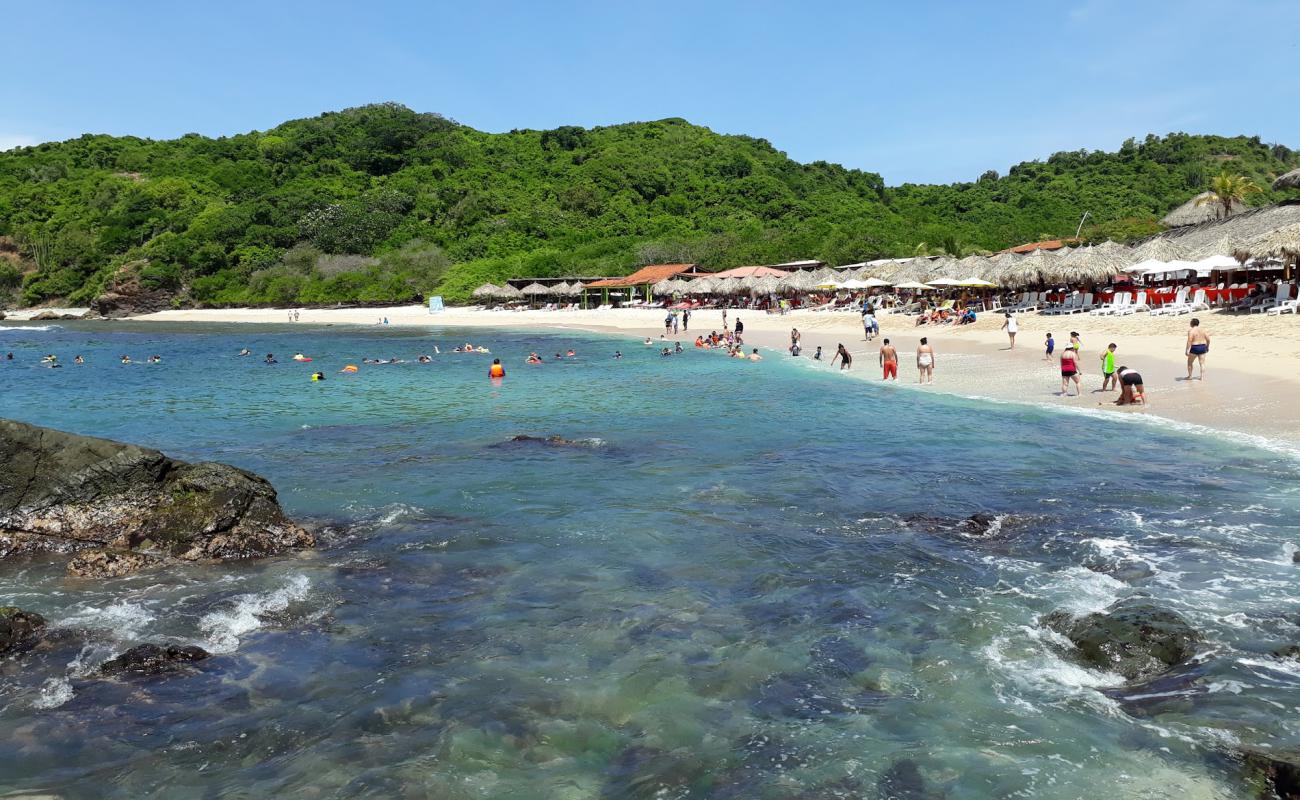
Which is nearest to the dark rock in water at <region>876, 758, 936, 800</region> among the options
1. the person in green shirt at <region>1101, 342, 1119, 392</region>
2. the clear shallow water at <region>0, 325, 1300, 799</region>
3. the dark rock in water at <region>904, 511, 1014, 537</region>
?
the clear shallow water at <region>0, 325, 1300, 799</region>

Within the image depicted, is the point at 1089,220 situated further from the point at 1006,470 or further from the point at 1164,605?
the point at 1164,605

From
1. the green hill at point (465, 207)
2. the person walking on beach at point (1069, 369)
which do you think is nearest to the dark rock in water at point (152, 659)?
the person walking on beach at point (1069, 369)

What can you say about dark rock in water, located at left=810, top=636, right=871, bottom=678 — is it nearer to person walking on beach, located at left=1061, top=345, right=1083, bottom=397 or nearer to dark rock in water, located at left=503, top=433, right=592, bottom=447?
dark rock in water, located at left=503, top=433, right=592, bottom=447

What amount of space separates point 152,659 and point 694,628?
3860mm

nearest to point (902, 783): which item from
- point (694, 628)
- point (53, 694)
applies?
point (694, 628)

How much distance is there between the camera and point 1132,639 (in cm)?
557

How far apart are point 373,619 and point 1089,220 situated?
7840 centimetres

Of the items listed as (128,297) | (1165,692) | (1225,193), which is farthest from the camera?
(128,297)

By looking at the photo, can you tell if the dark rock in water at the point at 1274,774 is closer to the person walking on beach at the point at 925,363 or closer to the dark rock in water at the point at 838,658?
the dark rock in water at the point at 838,658

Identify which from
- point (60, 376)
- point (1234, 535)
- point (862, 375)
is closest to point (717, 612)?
point (1234, 535)

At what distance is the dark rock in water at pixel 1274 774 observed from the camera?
12.9 feet

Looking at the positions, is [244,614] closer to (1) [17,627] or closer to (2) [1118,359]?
(1) [17,627]

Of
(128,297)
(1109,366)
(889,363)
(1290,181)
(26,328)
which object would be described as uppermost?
(1290,181)

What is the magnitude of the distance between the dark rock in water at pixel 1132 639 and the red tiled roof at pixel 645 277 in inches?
2100
